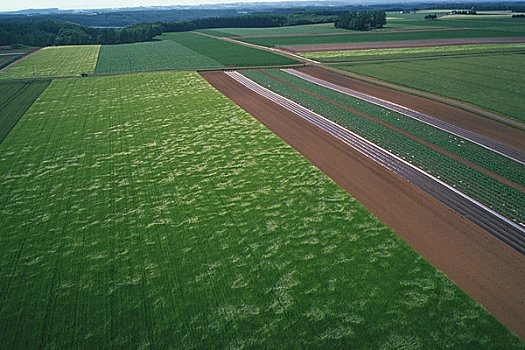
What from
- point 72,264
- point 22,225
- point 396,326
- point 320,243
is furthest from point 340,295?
point 22,225

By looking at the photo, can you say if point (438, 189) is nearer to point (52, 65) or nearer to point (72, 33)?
point (52, 65)

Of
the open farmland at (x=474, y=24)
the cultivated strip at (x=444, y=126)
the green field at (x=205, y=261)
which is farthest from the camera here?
the open farmland at (x=474, y=24)

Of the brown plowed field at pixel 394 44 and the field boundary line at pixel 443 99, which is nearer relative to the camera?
the field boundary line at pixel 443 99

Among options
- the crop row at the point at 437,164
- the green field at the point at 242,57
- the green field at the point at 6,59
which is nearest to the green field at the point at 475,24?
the green field at the point at 242,57

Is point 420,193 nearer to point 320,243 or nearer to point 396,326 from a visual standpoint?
point 320,243

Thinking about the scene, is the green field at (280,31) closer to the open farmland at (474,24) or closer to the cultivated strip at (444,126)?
the open farmland at (474,24)

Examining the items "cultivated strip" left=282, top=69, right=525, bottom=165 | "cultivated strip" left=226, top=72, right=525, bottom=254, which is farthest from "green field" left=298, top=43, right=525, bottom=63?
"cultivated strip" left=226, top=72, right=525, bottom=254

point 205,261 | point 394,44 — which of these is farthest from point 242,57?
point 205,261
